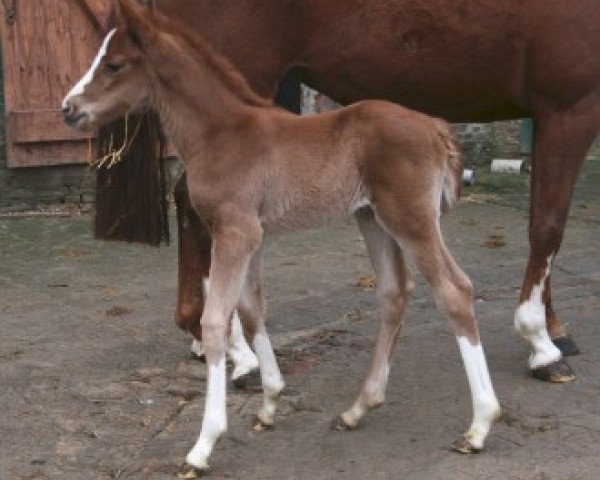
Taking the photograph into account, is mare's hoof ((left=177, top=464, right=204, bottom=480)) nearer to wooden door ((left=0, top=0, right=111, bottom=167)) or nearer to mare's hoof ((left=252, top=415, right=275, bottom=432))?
mare's hoof ((left=252, top=415, right=275, bottom=432))

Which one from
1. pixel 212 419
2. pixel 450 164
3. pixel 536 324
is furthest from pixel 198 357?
pixel 450 164

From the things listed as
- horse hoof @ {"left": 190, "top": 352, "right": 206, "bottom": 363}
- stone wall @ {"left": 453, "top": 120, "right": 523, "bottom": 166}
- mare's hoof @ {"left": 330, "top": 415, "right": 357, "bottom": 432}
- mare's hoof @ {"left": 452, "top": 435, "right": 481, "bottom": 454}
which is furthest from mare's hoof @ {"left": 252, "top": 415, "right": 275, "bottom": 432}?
stone wall @ {"left": 453, "top": 120, "right": 523, "bottom": 166}

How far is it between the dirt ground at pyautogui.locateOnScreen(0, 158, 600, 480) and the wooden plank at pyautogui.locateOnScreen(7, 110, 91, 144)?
1.24 meters

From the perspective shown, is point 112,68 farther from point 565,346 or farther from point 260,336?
point 565,346

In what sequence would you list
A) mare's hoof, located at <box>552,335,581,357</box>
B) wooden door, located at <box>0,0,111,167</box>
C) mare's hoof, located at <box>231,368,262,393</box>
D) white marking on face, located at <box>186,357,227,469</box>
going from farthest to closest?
1. wooden door, located at <box>0,0,111,167</box>
2. mare's hoof, located at <box>552,335,581,357</box>
3. mare's hoof, located at <box>231,368,262,393</box>
4. white marking on face, located at <box>186,357,227,469</box>

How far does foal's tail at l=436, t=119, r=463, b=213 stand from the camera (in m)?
3.69

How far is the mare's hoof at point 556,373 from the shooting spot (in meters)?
4.46

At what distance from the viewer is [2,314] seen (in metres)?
5.59

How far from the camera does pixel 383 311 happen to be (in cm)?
399

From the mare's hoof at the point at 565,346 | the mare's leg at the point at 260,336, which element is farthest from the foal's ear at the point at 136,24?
the mare's hoof at the point at 565,346

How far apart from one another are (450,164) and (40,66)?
17.1 feet

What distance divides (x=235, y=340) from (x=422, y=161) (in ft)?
4.31

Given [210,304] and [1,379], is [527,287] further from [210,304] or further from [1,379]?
[1,379]

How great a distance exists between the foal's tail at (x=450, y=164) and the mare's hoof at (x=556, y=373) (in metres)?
1.04
